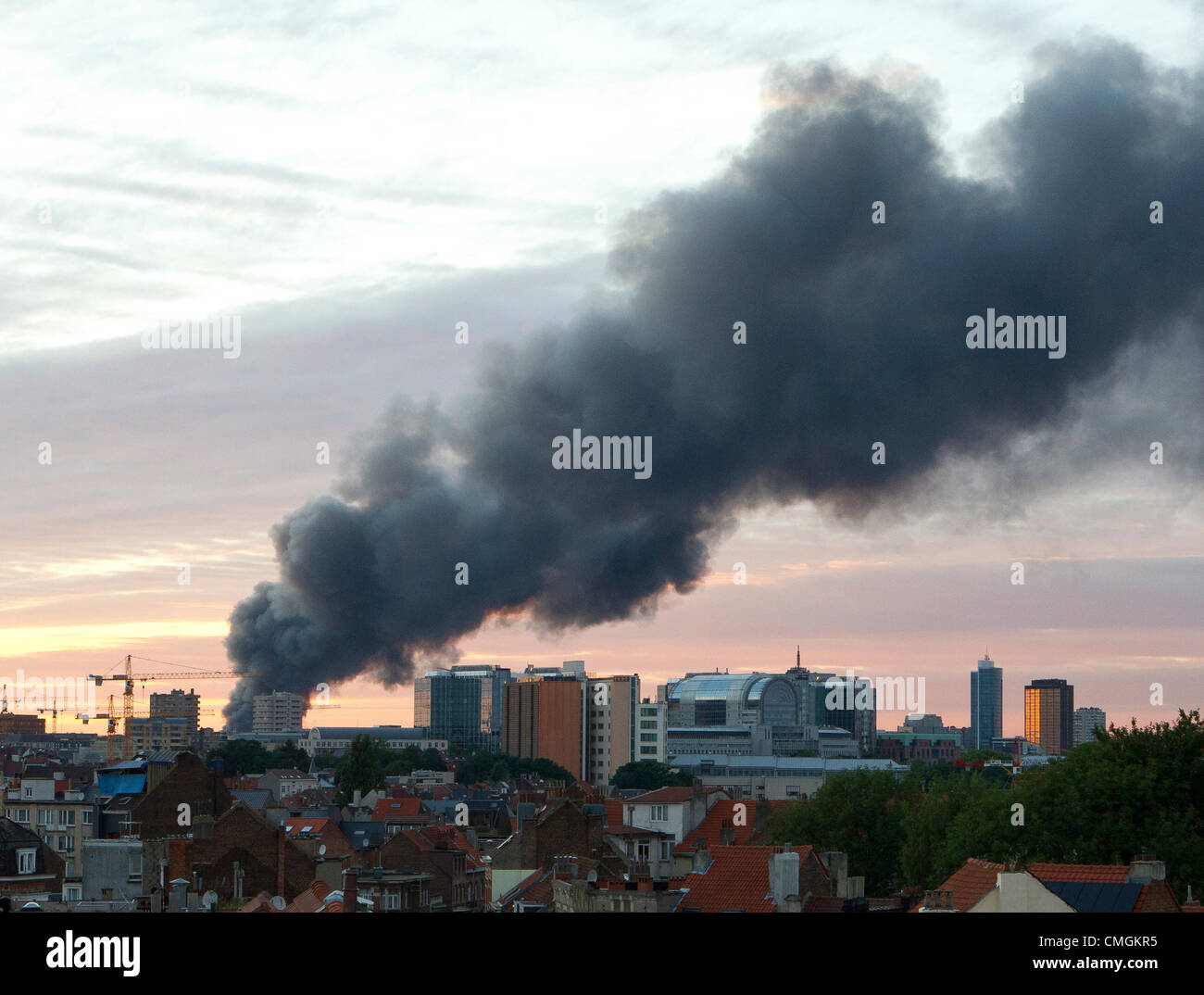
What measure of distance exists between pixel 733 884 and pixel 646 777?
103213 millimetres

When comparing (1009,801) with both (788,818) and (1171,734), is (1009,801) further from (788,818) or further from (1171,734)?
(788,818)

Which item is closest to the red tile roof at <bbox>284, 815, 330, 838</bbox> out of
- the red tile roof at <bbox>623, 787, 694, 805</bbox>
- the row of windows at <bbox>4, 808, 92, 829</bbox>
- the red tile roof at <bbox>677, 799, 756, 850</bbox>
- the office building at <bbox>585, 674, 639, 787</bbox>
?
the row of windows at <bbox>4, 808, 92, 829</bbox>

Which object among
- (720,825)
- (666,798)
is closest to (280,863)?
(720,825)

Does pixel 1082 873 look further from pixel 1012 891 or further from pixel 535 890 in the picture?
pixel 535 890

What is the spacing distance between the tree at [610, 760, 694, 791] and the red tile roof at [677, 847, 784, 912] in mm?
98446

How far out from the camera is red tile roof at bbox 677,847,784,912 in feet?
108

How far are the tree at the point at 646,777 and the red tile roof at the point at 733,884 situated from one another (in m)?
98.4

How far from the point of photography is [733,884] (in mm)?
33875

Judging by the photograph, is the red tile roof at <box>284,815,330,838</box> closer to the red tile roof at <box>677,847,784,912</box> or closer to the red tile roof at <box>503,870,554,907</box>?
the red tile roof at <box>503,870,554,907</box>

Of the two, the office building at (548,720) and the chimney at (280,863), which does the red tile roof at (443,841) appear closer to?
the chimney at (280,863)
